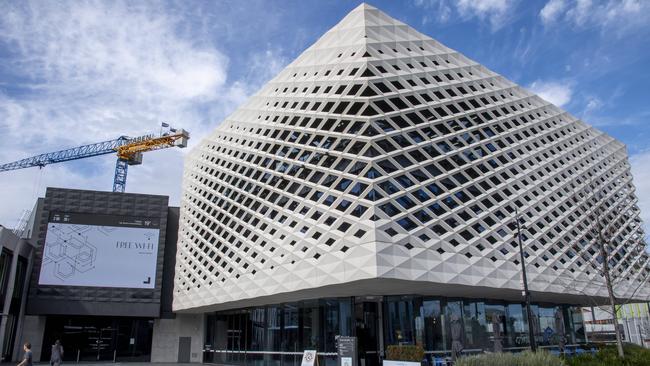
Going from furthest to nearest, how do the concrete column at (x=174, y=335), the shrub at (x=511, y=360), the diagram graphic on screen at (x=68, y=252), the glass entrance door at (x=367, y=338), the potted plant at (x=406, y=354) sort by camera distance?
the concrete column at (x=174, y=335) < the diagram graphic on screen at (x=68, y=252) < the glass entrance door at (x=367, y=338) < the potted plant at (x=406, y=354) < the shrub at (x=511, y=360)

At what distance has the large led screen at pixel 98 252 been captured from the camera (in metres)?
33.9

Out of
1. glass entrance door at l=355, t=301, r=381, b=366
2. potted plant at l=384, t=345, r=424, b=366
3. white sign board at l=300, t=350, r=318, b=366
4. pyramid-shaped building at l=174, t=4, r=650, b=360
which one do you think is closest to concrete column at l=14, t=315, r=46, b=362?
pyramid-shaped building at l=174, t=4, r=650, b=360

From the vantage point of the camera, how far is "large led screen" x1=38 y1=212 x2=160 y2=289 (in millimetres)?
33863

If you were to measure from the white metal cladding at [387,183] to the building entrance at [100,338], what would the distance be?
4.78 metres

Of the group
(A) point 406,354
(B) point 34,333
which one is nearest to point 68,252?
(B) point 34,333

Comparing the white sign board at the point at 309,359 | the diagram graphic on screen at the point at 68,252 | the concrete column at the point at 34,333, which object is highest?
the diagram graphic on screen at the point at 68,252

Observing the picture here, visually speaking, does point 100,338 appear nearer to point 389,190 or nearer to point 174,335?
point 174,335

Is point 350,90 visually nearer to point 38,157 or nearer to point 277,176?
point 277,176

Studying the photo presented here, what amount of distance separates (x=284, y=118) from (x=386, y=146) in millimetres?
7626

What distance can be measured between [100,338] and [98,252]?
623 centimetres

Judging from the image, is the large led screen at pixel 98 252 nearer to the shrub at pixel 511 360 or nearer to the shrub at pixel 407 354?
the shrub at pixel 407 354

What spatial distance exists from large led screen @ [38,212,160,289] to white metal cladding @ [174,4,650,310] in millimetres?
2913

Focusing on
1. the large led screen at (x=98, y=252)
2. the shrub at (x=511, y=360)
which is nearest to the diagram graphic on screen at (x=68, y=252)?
the large led screen at (x=98, y=252)

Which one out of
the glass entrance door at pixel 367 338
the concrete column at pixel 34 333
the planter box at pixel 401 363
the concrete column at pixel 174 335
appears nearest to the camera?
the planter box at pixel 401 363
